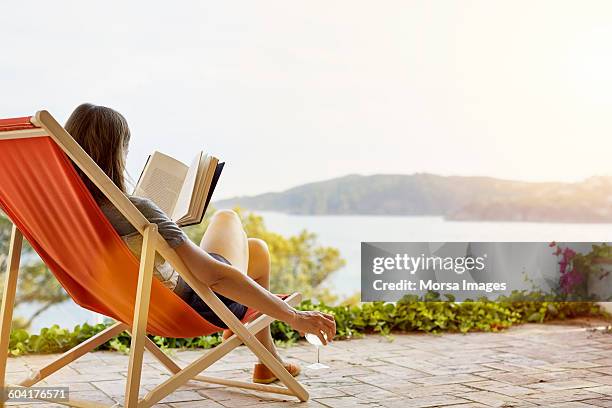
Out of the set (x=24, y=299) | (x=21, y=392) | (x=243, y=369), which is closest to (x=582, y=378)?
(x=243, y=369)

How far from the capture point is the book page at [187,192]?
2.89 metres

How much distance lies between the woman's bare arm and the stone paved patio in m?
0.51

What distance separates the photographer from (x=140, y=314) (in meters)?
2.48

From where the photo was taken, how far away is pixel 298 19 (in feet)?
25.7

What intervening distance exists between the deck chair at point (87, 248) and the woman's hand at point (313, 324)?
194 mm

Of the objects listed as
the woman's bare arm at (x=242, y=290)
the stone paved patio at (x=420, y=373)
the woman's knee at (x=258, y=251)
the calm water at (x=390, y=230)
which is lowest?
the stone paved patio at (x=420, y=373)

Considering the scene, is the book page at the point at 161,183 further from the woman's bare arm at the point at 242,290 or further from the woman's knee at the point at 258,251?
the woman's bare arm at the point at 242,290

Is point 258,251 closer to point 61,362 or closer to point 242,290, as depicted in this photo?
point 242,290

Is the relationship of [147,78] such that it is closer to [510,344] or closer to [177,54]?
[177,54]

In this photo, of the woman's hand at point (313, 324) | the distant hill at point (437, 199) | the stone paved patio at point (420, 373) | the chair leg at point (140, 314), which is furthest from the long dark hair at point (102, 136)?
the distant hill at point (437, 199)

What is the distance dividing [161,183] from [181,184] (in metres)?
0.08

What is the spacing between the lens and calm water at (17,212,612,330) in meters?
8.40

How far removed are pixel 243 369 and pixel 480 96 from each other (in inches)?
196

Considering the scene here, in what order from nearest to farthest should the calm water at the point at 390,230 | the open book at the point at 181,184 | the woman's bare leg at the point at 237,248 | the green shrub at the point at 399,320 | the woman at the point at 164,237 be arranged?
the woman at the point at 164,237
the open book at the point at 181,184
the woman's bare leg at the point at 237,248
the green shrub at the point at 399,320
the calm water at the point at 390,230
